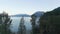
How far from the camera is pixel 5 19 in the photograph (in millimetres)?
6102

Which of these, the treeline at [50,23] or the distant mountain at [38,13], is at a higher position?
the distant mountain at [38,13]

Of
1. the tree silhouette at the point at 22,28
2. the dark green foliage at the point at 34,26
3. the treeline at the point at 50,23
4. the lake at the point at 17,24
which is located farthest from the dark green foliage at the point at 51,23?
the tree silhouette at the point at 22,28

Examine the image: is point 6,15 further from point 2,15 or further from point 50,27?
point 50,27

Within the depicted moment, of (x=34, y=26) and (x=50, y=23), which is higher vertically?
(x=50, y=23)

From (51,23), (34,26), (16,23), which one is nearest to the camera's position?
(51,23)

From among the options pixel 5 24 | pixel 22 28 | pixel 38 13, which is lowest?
pixel 22 28

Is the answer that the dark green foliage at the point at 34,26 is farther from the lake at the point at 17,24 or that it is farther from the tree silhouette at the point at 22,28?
the tree silhouette at the point at 22,28

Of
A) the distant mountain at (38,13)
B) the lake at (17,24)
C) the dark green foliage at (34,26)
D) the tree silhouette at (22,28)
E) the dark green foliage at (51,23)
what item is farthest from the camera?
the tree silhouette at (22,28)

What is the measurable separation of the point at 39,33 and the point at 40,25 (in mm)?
243

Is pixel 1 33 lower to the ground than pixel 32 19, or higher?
lower

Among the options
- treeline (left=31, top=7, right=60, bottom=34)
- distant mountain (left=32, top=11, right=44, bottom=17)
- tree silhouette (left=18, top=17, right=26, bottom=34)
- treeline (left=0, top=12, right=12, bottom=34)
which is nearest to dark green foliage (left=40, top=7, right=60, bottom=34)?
treeline (left=31, top=7, right=60, bottom=34)

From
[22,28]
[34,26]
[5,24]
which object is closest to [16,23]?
[22,28]

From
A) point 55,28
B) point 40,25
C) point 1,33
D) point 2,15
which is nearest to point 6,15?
point 2,15

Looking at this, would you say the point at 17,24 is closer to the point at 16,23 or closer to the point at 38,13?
the point at 16,23
